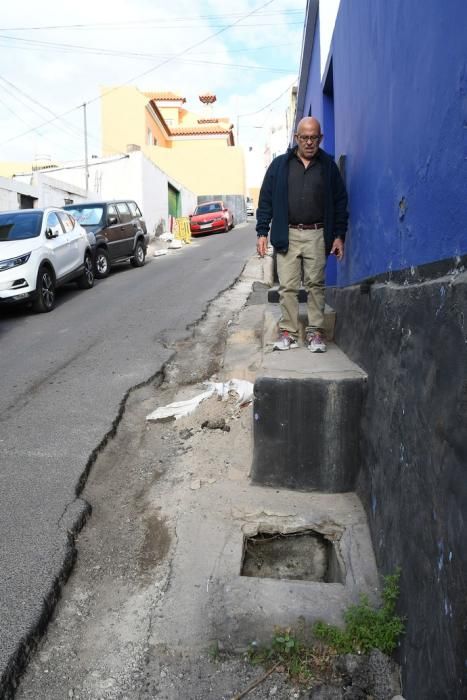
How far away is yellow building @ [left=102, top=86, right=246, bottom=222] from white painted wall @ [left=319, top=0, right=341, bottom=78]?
26.4m

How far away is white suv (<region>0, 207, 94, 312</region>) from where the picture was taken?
28.6 ft

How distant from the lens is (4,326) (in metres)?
8.34

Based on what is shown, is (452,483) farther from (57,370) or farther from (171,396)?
(57,370)

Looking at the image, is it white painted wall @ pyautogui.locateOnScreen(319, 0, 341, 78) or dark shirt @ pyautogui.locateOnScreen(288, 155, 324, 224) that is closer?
dark shirt @ pyautogui.locateOnScreen(288, 155, 324, 224)

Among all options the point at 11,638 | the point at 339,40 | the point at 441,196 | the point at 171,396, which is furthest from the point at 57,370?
the point at 441,196

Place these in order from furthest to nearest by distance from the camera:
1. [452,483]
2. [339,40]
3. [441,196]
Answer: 1. [339,40]
2. [441,196]
3. [452,483]

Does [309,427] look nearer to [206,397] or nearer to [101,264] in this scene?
[206,397]

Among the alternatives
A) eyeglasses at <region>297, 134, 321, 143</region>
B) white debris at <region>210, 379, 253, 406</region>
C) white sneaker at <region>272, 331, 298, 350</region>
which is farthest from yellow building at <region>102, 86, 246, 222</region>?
white sneaker at <region>272, 331, 298, 350</region>

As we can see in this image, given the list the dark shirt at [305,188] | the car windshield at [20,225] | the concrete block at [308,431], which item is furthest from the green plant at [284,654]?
the car windshield at [20,225]

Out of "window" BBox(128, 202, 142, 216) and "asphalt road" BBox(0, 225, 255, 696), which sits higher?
"window" BBox(128, 202, 142, 216)

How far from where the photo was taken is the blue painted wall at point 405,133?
6.72ft

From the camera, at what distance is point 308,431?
348cm

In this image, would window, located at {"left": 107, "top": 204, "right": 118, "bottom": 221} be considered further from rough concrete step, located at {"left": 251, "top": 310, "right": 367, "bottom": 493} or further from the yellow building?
the yellow building

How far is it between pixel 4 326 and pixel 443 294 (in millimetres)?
7602
